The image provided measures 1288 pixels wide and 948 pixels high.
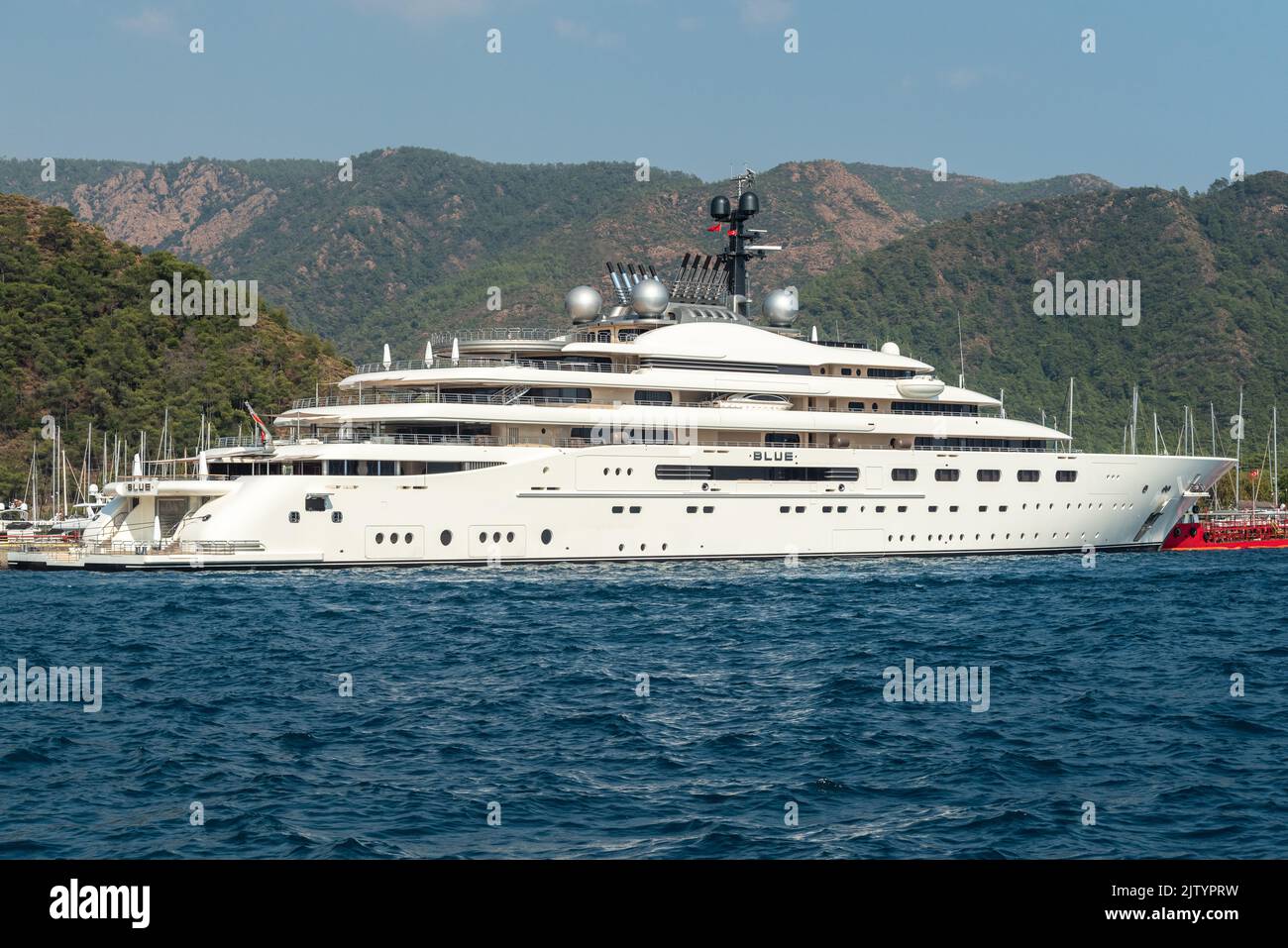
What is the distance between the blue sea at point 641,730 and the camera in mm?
13625

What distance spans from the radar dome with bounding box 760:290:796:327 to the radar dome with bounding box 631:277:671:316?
5425 millimetres

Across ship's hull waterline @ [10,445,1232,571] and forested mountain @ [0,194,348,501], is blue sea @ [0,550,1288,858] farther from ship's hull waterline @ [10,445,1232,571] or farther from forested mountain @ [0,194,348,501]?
forested mountain @ [0,194,348,501]

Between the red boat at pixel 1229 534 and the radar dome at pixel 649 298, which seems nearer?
the radar dome at pixel 649 298

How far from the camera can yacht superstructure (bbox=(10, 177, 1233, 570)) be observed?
1629 inches

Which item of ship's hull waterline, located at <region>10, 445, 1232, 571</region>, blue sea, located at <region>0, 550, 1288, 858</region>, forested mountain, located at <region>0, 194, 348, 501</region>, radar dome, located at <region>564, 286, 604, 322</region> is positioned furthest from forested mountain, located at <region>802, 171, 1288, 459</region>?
blue sea, located at <region>0, 550, 1288, 858</region>

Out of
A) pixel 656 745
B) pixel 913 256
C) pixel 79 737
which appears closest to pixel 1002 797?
pixel 656 745

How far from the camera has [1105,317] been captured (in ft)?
483

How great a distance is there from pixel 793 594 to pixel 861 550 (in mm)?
12893

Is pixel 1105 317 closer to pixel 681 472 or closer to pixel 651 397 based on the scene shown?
pixel 651 397

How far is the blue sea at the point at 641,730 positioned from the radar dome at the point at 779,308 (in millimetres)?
21740

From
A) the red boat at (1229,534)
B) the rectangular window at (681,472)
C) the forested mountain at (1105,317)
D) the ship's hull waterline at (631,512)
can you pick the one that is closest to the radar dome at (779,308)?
the ship's hull waterline at (631,512)

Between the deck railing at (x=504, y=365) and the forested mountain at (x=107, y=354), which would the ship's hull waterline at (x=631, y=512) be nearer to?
the deck railing at (x=504, y=365)

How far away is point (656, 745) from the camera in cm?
1747
